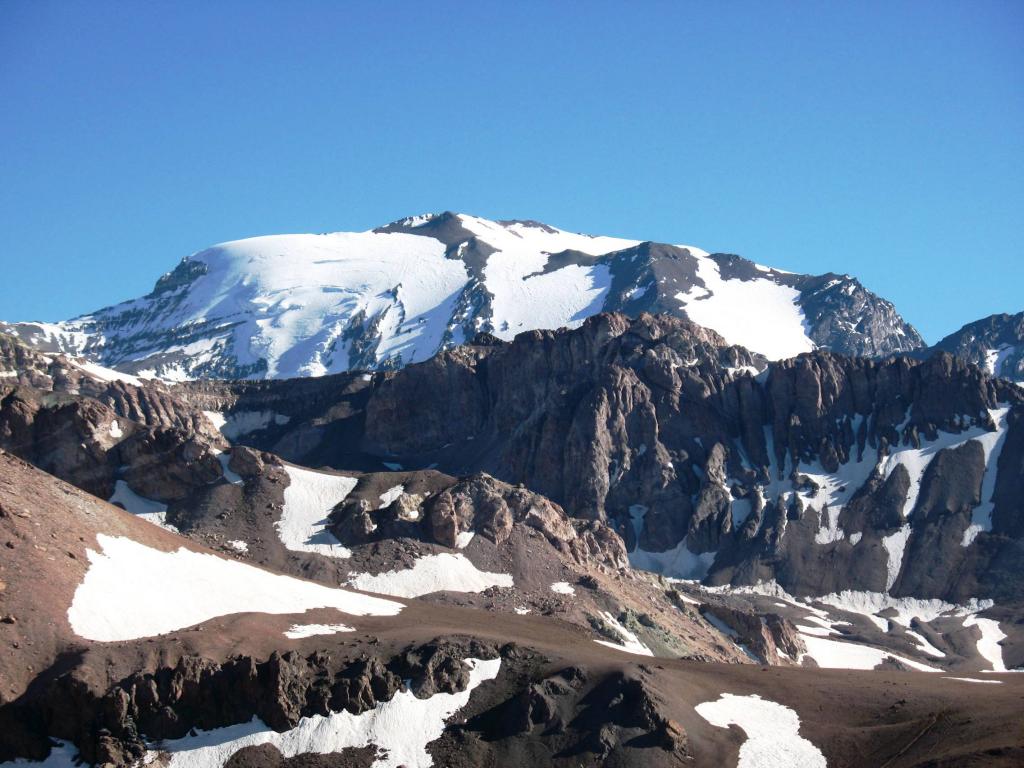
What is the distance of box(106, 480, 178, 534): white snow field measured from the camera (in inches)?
5541

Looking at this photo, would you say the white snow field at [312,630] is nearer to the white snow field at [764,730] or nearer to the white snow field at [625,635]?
the white snow field at [764,730]

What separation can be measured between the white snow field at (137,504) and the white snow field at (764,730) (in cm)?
7324

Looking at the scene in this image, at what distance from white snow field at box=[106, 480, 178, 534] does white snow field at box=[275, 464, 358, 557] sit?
41.6 feet

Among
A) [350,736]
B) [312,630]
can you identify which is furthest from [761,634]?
[350,736]

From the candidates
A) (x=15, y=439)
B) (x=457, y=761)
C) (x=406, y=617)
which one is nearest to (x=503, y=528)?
(x=406, y=617)

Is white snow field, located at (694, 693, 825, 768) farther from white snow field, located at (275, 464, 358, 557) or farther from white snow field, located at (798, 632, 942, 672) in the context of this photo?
white snow field, located at (798, 632, 942, 672)

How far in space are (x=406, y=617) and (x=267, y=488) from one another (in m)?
46.7

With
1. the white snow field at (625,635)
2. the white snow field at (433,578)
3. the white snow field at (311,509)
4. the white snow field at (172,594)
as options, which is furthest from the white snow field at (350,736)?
the white snow field at (311,509)

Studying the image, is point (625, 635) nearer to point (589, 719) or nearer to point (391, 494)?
point (391, 494)

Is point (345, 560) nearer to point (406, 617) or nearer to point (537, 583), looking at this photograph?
point (537, 583)

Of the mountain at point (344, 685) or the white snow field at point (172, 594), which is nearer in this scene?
the mountain at point (344, 685)

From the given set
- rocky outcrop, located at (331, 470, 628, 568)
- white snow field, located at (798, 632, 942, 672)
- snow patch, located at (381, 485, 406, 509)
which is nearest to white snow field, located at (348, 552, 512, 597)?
rocky outcrop, located at (331, 470, 628, 568)

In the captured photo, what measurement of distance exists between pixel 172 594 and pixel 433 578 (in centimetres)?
4204

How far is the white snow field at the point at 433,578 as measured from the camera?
131m
